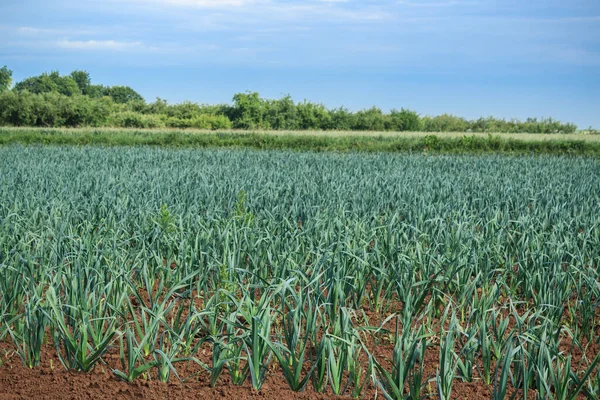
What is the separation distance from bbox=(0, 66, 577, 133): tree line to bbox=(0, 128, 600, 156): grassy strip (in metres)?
20.1

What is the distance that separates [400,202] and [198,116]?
169 ft

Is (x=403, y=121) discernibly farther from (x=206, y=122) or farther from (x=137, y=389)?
(x=137, y=389)

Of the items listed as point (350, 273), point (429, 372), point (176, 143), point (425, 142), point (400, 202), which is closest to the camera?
point (429, 372)

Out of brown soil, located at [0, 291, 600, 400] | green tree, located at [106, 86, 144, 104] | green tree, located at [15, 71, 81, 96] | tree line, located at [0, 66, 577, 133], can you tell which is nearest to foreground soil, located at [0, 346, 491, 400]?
brown soil, located at [0, 291, 600, 400]

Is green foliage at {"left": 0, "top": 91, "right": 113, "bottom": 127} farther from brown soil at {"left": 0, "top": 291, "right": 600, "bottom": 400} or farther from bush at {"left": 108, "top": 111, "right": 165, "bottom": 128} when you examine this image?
brown soil at {"left": 0, "top": 291, "right": 600, "bottom": 400}

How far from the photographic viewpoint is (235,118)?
59031 millimetres

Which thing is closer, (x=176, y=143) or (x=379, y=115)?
(x=176, y=143)

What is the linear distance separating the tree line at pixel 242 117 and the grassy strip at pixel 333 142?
20116 mm

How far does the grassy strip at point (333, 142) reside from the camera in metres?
29.5

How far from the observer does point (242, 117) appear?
57.0m

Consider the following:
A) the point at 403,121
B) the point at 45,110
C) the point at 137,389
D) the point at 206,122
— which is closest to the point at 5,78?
the point at 45,110

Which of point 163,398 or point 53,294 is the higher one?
point 53,294

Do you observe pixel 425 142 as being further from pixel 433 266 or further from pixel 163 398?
pixel 163 398

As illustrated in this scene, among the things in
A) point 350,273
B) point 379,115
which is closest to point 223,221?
point 350,273
